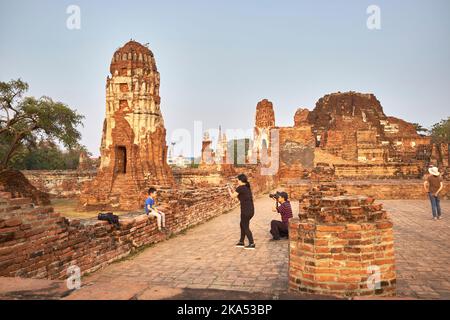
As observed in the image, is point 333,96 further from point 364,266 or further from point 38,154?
point 364,266

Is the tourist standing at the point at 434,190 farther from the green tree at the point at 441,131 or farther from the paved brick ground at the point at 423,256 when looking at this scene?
the green tree at the point at 441,131

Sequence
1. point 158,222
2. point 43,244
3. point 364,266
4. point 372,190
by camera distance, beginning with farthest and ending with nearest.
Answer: point 372,190 → point 158,222 → point 43,244 → point 364,266

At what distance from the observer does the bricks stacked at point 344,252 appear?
3.15 meters

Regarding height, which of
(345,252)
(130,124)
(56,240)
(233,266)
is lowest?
(233,266)

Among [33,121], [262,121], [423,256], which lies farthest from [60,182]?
[423,256]

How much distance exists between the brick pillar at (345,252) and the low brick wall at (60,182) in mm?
27781

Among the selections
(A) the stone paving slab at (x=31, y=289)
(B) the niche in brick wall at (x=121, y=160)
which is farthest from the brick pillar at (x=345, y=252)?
(B) the niche in brick wall at (x=121, y=160)

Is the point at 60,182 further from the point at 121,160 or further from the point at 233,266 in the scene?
the point at 233,266

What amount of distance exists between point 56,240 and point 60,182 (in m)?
27.1

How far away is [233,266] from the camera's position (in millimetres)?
5145
